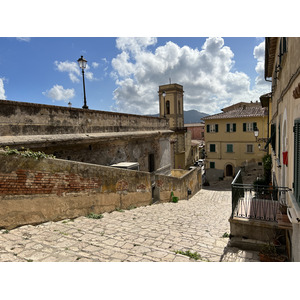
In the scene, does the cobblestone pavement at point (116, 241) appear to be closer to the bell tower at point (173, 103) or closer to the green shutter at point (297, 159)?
the green shutter at point (297, 159)

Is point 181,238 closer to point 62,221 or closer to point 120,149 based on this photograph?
point 62,221

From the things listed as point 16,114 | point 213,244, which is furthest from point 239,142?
point 16,114

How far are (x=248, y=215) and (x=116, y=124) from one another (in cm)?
887

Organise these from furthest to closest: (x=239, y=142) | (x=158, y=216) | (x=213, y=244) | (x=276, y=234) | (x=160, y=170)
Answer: (x=239, y=142)
(x=160, y=170)
(x=158, y=216)
(x=213, y=244)
(x=276, y=234)

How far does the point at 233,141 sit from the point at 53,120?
2265 cm

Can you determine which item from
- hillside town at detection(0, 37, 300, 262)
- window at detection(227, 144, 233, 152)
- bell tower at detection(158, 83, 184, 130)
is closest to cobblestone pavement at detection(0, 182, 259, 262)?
hillside town at detection(0, 37, 300, 262)

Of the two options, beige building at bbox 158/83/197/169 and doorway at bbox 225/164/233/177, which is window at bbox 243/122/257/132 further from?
beige building at bbox 158/83/197/169

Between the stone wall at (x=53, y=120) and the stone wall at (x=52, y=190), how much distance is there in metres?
2.30

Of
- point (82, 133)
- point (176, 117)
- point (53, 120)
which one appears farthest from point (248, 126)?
point (53, 120)

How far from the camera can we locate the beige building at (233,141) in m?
25.3

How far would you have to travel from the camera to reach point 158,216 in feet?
28.3

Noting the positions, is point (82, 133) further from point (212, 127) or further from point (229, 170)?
point (229, 170)

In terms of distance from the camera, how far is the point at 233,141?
26.7m

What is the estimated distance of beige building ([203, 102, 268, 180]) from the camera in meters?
25.3
